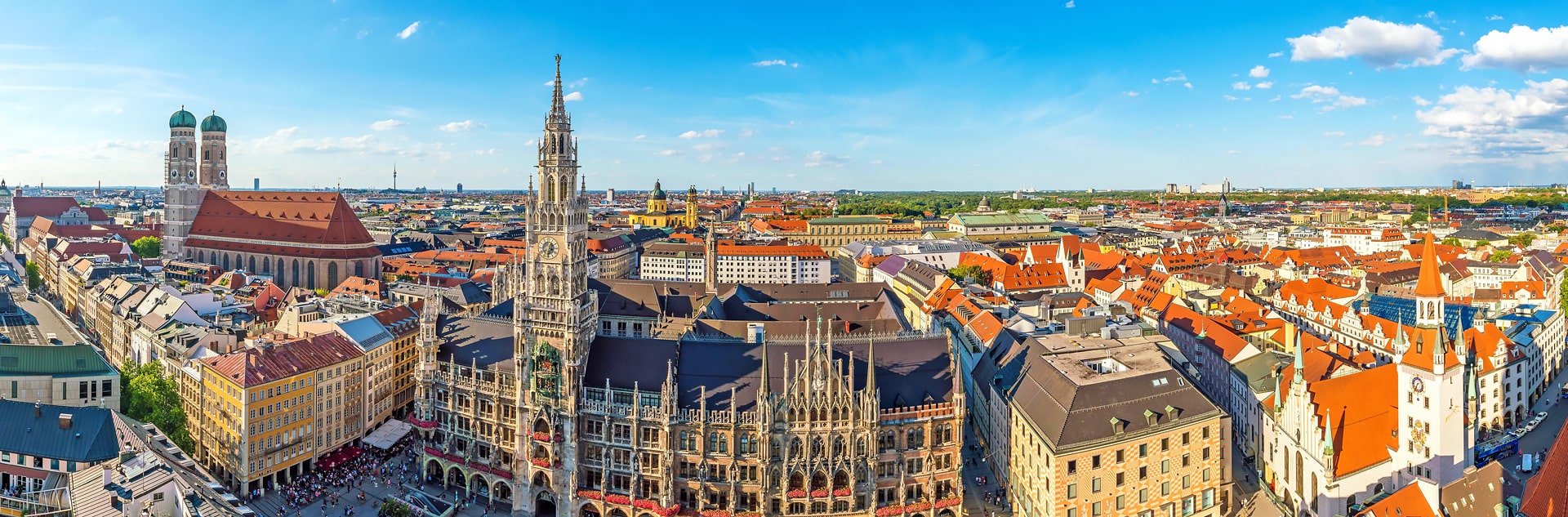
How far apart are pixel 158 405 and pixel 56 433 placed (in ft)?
58.8

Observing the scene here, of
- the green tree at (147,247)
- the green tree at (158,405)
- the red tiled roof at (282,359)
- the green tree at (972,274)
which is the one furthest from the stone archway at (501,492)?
the green tree at (147,247)

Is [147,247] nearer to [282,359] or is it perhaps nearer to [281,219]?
[281,219]

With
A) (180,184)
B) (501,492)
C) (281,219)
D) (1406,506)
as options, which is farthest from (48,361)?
(180,184)

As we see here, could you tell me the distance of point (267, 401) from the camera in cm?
6931

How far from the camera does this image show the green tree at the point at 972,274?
157 metres

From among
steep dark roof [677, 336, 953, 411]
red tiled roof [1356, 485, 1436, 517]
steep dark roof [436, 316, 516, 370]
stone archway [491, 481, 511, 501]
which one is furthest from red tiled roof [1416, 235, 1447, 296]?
stone archway [491, 481, 511, 501]

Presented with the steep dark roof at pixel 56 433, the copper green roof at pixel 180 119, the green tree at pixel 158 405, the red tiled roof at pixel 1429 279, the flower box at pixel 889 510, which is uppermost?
the copper green roof at pixel 180 119

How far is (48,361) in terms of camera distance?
7306 cm

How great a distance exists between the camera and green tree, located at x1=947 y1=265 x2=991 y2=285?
514ft

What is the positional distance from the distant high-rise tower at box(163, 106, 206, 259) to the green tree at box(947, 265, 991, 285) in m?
148

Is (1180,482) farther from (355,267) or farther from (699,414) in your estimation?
(355,267)

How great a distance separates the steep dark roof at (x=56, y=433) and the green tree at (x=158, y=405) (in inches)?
584

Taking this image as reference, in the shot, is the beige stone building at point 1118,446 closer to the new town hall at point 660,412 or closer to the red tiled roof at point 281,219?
the new town hall at point 660,412

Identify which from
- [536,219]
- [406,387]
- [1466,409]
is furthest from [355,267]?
[1466,409]
